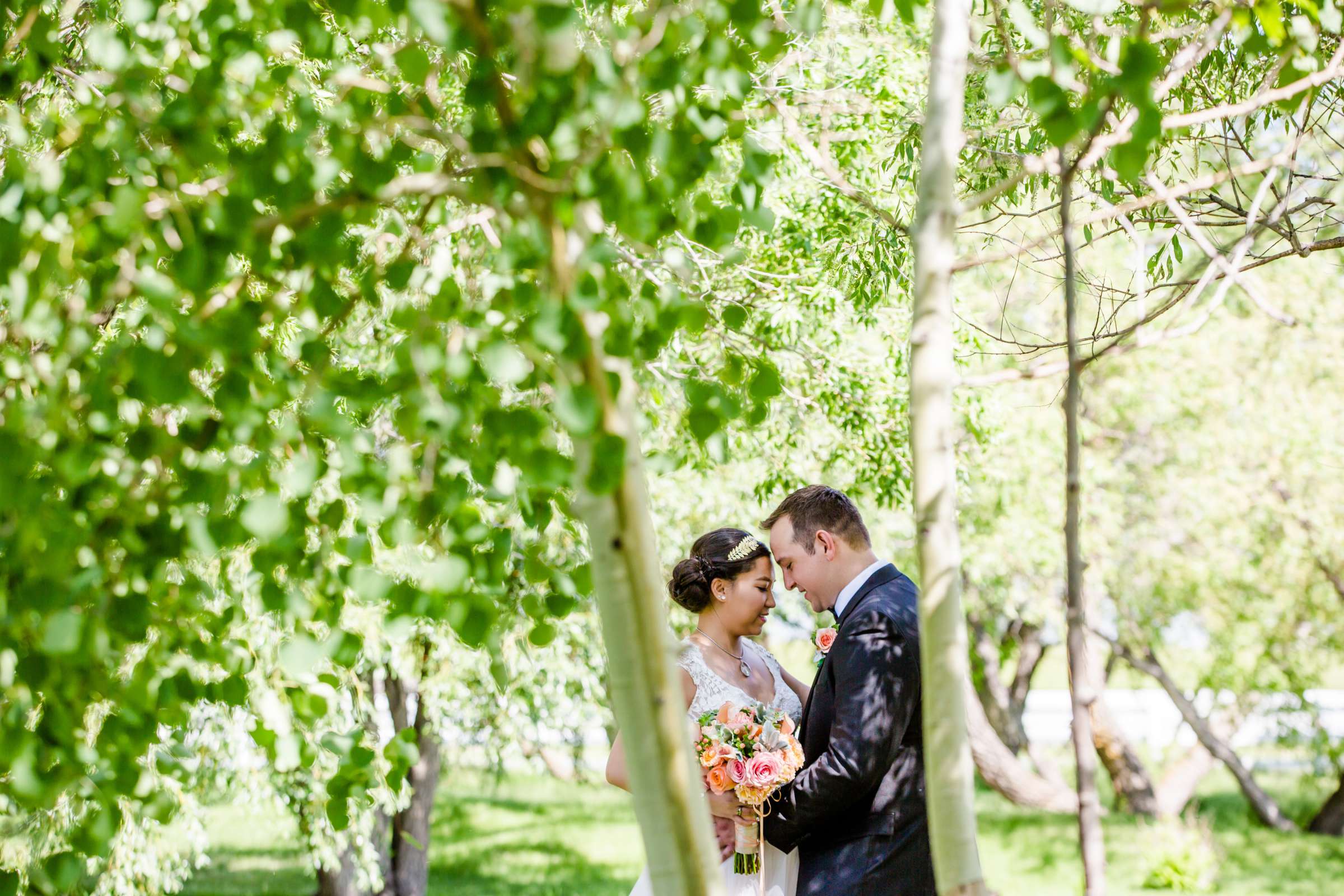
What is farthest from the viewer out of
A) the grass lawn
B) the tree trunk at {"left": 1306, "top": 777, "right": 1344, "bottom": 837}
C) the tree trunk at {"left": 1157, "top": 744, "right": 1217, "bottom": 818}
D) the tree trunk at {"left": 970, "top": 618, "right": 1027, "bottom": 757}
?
the tree trunk at {"left": 970, "top": 618, "right": 1027, "bottom": 757}

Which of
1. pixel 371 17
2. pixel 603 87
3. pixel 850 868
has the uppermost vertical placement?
pixel 371 17

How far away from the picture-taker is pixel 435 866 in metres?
14.8

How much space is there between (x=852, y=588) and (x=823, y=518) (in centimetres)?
25

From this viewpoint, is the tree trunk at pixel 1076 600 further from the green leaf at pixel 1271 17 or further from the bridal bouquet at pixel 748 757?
the bridal bouquet at pixel 748 757

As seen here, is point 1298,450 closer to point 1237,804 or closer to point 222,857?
point 1237,804

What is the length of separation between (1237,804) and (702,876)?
18.1 metres

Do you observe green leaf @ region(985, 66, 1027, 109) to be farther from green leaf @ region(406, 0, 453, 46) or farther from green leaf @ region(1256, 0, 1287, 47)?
green leaf @ region(406, 0, 453, 46)

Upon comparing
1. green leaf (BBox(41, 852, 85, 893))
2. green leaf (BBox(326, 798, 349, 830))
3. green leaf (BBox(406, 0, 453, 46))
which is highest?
green leaf (BBox(406, 0, 453, 46))

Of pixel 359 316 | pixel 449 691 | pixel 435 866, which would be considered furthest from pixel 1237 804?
pixel 359 316

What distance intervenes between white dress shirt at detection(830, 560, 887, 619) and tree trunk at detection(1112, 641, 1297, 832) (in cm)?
1302

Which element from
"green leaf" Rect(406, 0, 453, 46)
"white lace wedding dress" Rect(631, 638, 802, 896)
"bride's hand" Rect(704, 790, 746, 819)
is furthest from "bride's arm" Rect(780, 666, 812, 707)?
"green leaf" Rect(406, 0, 453, 46)

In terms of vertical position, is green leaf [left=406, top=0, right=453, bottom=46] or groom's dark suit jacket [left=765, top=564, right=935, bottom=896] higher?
green leaf [left=406, top=0, right=453, bottom=46]

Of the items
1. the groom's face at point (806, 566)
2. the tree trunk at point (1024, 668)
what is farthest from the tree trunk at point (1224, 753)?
the groom's face at point (806, 566)

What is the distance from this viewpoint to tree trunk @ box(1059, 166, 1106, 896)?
5.68 ft
